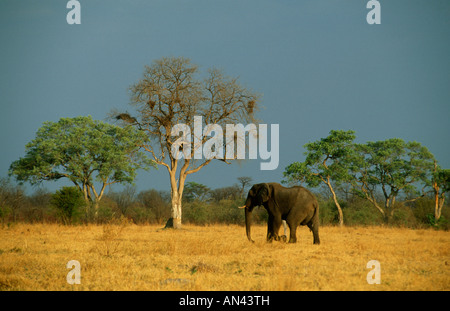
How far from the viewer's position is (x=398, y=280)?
763 centimetres

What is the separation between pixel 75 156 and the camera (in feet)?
123

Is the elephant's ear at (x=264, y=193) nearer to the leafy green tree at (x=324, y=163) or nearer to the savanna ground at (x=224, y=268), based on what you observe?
the savanna ground at (x=224, y=268)

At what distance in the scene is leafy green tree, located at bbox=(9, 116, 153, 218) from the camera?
37.0 m

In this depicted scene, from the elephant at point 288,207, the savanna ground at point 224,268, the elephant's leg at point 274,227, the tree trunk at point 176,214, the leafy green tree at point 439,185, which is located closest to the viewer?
the savanna ground at point 224,268

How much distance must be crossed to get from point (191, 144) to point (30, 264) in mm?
18787

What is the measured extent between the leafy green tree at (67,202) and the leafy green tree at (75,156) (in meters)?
9.59

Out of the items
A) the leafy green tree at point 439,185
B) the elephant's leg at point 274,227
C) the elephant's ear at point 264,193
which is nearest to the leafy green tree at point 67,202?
the elephant's ear at point 264,193

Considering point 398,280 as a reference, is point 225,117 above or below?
above

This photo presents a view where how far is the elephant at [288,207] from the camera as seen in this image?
1491cm

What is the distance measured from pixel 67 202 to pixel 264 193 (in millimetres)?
16419

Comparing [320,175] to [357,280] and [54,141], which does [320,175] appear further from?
[357,280]
